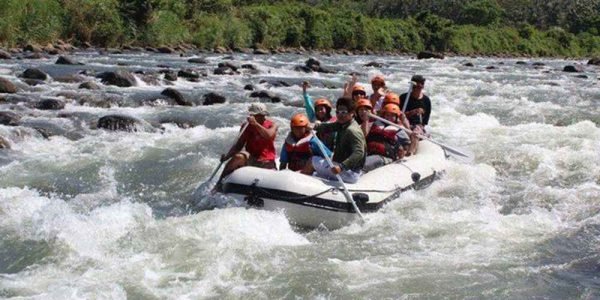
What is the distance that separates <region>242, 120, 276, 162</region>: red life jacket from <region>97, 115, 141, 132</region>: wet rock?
4.49 m

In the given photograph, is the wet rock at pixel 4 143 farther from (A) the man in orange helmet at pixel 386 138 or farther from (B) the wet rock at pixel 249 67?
(B) the wet rock at pixel 249 67

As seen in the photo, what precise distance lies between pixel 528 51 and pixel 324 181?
207 ft

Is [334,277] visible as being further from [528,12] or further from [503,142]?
[528,12]

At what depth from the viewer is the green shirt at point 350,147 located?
728 centimetres

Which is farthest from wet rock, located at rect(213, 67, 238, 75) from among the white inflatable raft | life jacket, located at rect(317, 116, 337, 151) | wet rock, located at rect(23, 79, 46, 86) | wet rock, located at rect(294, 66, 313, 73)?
the white inflatable raft

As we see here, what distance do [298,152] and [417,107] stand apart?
2677 mm

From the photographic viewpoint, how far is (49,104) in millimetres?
13164

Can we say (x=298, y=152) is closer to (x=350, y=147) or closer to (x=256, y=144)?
(x=256, y=144)

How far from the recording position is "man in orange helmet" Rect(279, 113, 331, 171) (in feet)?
24.9

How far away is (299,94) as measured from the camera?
17.7 m

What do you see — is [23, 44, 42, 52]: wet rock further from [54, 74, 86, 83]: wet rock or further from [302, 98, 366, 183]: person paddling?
[302, 98, 366, 183]: person paddling

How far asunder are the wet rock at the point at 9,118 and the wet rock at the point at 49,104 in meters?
1.36

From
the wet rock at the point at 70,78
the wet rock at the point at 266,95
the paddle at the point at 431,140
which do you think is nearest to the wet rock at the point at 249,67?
the wet rock at the point at 266,95

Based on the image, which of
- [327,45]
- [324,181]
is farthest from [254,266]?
[327,45]
